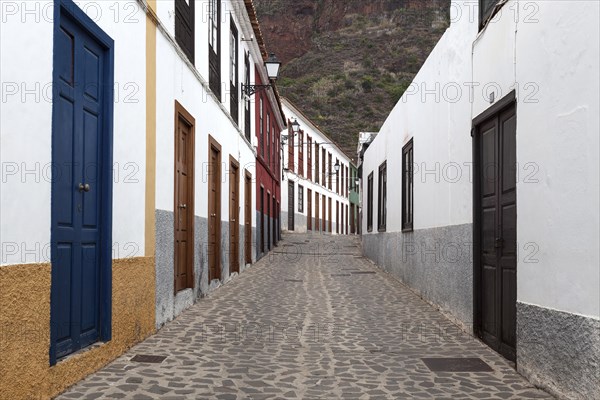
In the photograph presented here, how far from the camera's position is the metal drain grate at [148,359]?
5449mm

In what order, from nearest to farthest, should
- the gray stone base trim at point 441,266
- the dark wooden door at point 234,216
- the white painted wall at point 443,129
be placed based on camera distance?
the gray stone base trim at point 441,266 < the white painted wall at point 443,129 < the dark wooden door at point 234,216

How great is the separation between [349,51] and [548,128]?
234ft

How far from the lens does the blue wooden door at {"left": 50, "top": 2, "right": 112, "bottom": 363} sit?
4512 millimetres

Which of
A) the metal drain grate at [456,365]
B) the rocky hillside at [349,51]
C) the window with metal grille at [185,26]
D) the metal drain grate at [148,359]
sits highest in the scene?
the rocky hillside at [349,51]

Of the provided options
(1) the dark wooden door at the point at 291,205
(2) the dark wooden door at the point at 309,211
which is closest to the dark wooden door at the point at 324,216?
(2) the dark wooden door at the point at 309,211

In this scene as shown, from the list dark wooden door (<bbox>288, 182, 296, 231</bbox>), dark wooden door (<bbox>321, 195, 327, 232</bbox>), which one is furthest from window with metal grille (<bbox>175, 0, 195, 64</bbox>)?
dark wooden door (<bbox>321, 195, 327, 232</bbox>)

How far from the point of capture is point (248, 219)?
15430 mm

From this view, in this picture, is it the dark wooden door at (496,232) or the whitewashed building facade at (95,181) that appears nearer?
the whitewashed building facade at (95,181)

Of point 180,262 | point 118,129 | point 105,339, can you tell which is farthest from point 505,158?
point 180,262

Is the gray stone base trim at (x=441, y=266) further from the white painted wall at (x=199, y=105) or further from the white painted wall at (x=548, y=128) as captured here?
the white painted wall at (x=199, y=105)

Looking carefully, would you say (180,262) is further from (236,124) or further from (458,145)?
(236,124)

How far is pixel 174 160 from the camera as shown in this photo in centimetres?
767

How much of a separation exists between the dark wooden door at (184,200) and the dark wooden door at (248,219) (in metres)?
6.10

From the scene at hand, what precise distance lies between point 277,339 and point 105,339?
6.04ft
